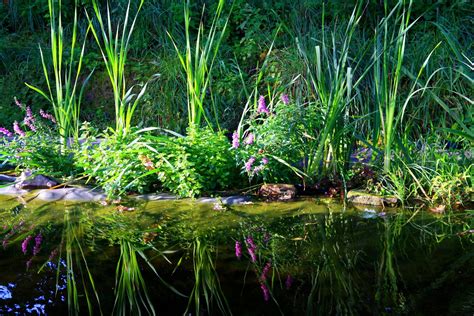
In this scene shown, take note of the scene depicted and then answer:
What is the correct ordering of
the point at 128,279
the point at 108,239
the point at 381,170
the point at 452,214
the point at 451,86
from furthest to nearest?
the point at 451,86 → the point at 381,170 → the point at 452,214 → the point at 108,239 → the point at 128,279

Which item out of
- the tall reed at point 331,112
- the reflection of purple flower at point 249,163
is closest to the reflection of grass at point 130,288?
the reflection of purple flower at point 249,163

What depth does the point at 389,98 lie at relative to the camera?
12.1 ft

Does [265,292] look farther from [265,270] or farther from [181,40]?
[181,40]

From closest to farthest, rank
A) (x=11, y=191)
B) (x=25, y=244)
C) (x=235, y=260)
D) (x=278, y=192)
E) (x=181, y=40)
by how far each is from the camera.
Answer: (x=235, y=260), (x=25, y=244), (x=278, y=192), (x=11, y=191), (x=181, y=40)

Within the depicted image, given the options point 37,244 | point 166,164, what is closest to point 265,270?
point 37,244

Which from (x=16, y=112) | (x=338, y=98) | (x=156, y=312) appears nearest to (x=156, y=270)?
(x=156, y=312)

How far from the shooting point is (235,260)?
274 cm

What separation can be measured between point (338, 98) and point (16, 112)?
4.49 meters

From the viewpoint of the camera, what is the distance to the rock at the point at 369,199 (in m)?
3.71

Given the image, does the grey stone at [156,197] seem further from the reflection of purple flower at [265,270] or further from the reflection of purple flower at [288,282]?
the reflection of purple flower at [288,282]

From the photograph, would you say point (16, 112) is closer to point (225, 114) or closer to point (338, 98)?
point (225, 114)

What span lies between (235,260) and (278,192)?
123 cm

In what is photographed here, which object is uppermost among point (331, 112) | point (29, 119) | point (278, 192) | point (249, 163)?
point (331, 112)

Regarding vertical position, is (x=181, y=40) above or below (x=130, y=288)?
above
